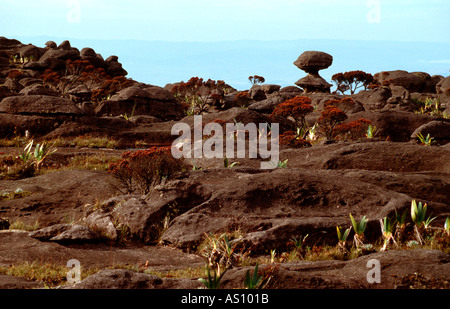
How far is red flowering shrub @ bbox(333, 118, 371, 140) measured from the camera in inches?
950

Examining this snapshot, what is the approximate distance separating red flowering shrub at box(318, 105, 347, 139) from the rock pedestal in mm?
28004

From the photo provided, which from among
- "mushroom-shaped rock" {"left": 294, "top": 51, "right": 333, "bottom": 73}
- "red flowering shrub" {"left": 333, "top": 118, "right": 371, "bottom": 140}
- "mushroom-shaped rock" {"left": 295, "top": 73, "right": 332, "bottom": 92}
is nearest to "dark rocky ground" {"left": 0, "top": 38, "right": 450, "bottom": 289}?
"red flowering shrub" {"left": 333, "top": 118, "right": 371, "bottom": 140}

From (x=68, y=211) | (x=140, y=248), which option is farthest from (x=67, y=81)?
(x=140, y=248)

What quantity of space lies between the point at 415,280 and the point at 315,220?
3499mm

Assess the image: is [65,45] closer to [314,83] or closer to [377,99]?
[314,83]

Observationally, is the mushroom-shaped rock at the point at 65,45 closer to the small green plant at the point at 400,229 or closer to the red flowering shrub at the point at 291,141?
the red flowering shrub at the point at 291,141

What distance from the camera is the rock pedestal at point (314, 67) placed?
5397 centimetres

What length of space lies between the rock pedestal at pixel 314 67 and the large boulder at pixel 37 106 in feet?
99.0

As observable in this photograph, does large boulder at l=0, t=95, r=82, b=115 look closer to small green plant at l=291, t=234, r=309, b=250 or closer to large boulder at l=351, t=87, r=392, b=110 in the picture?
small green plant at l=291, t=234, r=309, b=250

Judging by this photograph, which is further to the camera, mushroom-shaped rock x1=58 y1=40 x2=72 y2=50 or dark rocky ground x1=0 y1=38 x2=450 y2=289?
mushroom-shaped rock x1=58 y1=40 x2=72 y2=50

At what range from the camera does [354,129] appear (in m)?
24.6
